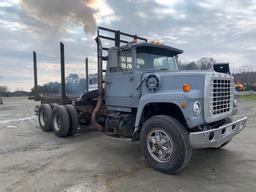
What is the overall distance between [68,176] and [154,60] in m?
3.25

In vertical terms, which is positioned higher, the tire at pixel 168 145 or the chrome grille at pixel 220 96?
the chrome grille at pixel 220 96

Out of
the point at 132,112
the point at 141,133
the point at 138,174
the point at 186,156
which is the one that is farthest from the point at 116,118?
the point at 186,156

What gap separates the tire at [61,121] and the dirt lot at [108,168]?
493 mm

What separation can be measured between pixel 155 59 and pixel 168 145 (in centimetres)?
231

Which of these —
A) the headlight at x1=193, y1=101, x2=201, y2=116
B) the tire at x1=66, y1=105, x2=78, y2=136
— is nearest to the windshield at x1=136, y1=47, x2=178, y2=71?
the headlight at x1=193, y1=101, x2=201, y2=116

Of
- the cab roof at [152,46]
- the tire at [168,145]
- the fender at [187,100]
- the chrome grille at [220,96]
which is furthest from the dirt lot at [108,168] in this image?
the cab roof at [152,46]

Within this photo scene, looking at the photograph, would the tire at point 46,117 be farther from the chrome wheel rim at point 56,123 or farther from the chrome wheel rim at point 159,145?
the chrome wheel rim at point 159,145

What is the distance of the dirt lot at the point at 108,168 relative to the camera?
13.4ft

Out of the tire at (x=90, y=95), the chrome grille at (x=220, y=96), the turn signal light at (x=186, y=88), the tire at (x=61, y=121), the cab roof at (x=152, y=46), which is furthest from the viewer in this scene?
the tire at (x=61, y=121)

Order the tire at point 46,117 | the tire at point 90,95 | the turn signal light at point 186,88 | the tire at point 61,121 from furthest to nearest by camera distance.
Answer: the tire at point 46,117 < the tire at point 61,121 < the tire at point 90,95 < the turn signal light at point 186,88

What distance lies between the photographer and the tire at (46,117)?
8.77 metres

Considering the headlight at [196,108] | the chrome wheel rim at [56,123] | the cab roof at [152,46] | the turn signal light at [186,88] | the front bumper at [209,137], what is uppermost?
the cab roof at [152,46]

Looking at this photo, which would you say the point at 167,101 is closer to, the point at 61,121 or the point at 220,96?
the point at 220,96

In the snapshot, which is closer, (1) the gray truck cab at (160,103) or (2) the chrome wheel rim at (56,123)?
(1) the gray truck cab at (160,103)
